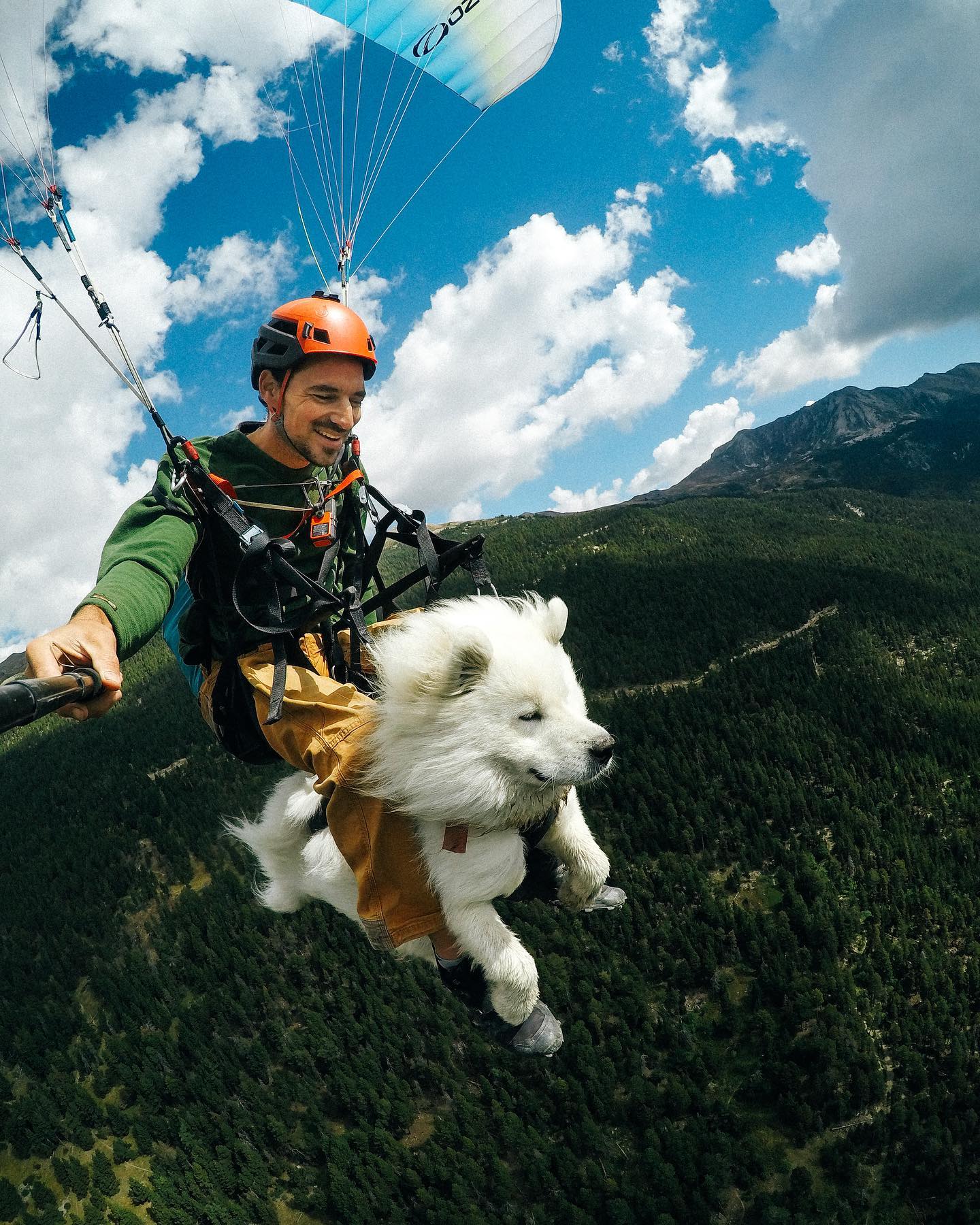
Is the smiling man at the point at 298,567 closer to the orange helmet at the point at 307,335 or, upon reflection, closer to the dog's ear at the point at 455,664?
the orange helmet at the point at 307,335

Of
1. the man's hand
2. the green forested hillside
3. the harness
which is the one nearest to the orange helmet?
the harness

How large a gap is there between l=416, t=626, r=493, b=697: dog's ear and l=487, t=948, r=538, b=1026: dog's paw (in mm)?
1113

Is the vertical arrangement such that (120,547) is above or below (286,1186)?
above

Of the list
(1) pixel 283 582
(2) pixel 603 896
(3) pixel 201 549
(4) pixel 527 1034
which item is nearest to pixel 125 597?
(3) pixel 201 549

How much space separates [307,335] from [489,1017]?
313 cm

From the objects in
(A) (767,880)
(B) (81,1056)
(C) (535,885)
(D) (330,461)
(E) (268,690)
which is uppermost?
(D) (330,461)

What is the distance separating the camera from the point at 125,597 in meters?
2.31

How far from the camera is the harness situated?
2908 millimetres

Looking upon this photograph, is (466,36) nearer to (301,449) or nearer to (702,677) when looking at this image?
(301,449)

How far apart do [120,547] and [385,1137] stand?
69.0 meters

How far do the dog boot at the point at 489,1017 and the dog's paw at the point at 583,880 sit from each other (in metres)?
0.47

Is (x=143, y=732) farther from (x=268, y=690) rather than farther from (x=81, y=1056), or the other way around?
(x=268, y=690)

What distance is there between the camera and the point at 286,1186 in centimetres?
5672

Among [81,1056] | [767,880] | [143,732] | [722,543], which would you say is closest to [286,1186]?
[81,1056]
